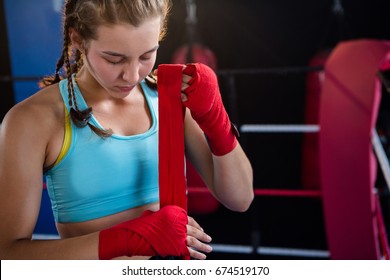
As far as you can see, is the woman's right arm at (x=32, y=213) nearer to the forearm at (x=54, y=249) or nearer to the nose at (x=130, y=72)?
the forearm at (x=54, y=249)

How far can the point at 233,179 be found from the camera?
33.2 inches

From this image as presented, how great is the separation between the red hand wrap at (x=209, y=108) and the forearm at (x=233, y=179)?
2 centimetres

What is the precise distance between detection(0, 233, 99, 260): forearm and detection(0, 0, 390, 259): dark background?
1538 millimetres

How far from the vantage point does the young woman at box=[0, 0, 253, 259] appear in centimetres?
71

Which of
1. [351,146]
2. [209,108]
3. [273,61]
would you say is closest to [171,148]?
[209,108]

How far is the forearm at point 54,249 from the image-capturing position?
716 mm

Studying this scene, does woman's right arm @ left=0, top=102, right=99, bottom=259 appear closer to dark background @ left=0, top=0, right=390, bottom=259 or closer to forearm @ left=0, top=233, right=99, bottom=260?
forearm @ left=0, top=233, right=99, bottom=260

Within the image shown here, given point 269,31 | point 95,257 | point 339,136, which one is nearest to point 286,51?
point 269,31

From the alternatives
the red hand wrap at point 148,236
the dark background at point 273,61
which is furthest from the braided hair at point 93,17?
the dark background at point 273,61

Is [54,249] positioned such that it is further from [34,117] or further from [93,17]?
[93,17]

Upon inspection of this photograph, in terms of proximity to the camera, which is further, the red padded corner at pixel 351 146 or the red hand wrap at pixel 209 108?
the red padded corner at pixel 351 146

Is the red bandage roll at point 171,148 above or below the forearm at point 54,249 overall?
above

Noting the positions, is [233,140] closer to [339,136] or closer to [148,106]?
[148,106]

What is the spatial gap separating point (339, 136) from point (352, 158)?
0.06m
